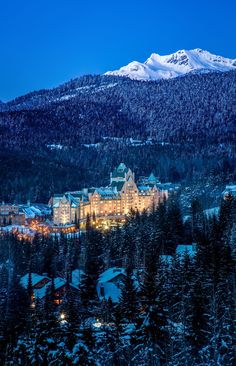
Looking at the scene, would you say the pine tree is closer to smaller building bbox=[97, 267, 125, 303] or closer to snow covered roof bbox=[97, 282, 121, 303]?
smaller building bbox=[97, 267, 125, 303]

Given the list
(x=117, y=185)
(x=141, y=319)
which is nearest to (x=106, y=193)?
(x=117, y=185)

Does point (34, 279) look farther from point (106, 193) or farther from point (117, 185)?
point (117, 185)

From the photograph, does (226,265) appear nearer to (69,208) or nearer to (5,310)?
(5,310)

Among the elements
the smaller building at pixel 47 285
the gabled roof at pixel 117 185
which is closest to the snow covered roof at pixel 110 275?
the smaller building at pixel 47 285

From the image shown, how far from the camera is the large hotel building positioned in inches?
4405

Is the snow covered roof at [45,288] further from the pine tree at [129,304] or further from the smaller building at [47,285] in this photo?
the pine tree at [129,304]

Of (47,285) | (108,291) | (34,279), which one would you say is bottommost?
(34,279)

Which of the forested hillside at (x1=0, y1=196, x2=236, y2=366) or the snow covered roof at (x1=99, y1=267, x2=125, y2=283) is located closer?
the forested hillside at (x1=0, y1=196, x2=236, y2=366)

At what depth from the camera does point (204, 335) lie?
33.3 meters

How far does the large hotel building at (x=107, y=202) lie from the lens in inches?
4405

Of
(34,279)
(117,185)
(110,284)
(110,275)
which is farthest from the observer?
(117,185)

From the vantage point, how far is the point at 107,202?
117062 millimetres

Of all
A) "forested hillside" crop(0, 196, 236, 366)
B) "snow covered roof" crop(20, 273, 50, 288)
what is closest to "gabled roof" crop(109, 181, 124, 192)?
"forested hillside" crop(0, 196, 236, 366)

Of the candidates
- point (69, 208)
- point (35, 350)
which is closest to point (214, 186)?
point (69, 208)
